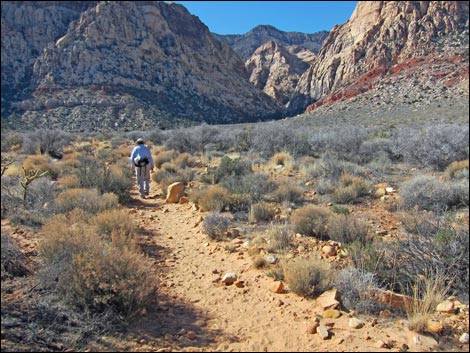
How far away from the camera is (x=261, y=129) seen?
18438 millimetres

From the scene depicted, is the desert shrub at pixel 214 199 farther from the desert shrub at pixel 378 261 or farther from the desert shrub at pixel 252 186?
the desert shrub at pixel 378 261

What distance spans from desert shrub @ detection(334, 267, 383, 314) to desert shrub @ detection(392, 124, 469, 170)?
28.0ft

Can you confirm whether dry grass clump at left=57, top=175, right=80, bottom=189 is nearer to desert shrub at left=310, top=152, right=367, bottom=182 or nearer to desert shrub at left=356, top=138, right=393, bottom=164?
desert shrub at left=310, top=152, right=367, bottom=182

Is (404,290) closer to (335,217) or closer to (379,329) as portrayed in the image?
(379,329)

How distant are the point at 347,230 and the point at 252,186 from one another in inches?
134

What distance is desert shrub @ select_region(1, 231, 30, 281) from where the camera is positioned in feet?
13.6

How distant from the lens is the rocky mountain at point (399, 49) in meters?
49.7

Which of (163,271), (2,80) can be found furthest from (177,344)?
(2,80)

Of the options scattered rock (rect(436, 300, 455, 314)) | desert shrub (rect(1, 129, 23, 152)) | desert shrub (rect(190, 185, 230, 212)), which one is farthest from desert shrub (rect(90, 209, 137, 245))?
desert shrub (rect(1, 129, 23, 152))

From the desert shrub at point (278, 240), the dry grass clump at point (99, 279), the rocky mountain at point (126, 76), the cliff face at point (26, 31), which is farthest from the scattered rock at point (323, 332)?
the cliff face at point (26, 31)

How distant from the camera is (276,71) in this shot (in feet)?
353

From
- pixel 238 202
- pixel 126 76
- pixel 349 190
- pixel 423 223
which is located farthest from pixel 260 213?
pixel 126 76

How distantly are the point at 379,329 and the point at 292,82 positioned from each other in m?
103

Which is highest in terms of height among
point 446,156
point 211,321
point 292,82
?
point 292,82
